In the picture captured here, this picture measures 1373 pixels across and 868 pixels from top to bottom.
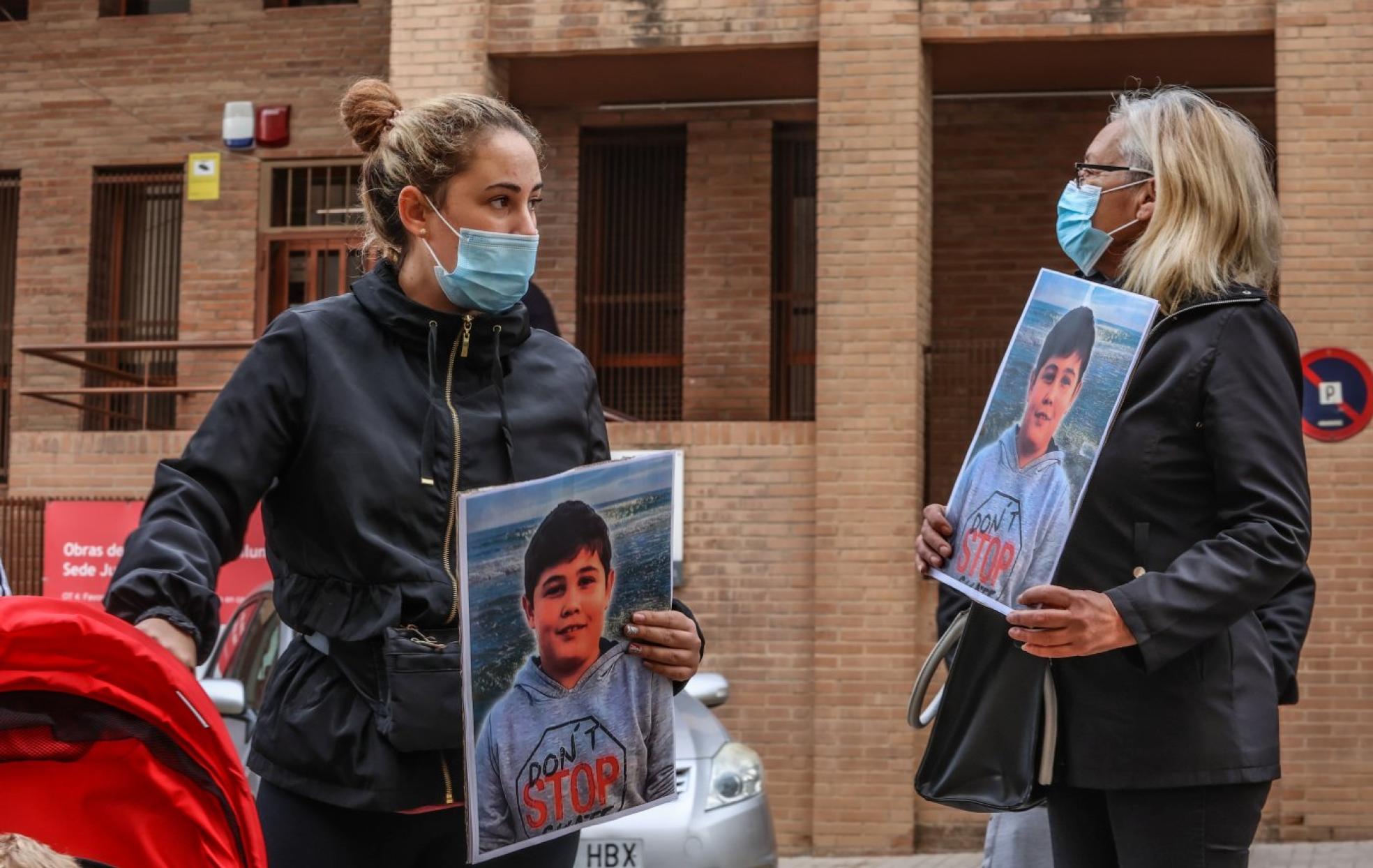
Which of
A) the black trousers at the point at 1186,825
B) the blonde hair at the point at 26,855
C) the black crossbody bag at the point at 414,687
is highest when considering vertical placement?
the black crossbody bag at the point at 414,687

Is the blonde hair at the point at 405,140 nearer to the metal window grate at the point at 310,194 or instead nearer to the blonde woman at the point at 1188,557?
the blonde woman at the point at 1188,557

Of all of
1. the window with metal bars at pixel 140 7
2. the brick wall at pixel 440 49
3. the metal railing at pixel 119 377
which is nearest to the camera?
the brick wall at pixel 440 49

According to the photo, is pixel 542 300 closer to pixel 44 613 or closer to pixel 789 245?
pixel 44 613

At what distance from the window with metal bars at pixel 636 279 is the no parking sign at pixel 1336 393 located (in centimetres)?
545

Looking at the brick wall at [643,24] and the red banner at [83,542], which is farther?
the red banner at [83,542]

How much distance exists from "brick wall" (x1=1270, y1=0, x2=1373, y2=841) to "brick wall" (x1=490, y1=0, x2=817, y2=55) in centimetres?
355

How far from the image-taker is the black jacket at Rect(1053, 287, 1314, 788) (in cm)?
309

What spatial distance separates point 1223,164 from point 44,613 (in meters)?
2.14

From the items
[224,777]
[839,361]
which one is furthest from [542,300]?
[839,361]

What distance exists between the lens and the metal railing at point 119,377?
1612cm

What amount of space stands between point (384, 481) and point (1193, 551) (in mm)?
1332

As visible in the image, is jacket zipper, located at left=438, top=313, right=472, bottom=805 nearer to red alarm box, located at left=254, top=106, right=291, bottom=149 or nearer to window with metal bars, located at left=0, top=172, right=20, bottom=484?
red alarm box, located at left=254, top=106, right=291, bottom=149

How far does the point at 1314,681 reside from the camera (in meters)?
12.6

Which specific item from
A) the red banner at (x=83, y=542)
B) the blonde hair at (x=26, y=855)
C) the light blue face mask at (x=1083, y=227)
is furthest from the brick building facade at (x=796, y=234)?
the blonde hair at (x=26, y=855)
